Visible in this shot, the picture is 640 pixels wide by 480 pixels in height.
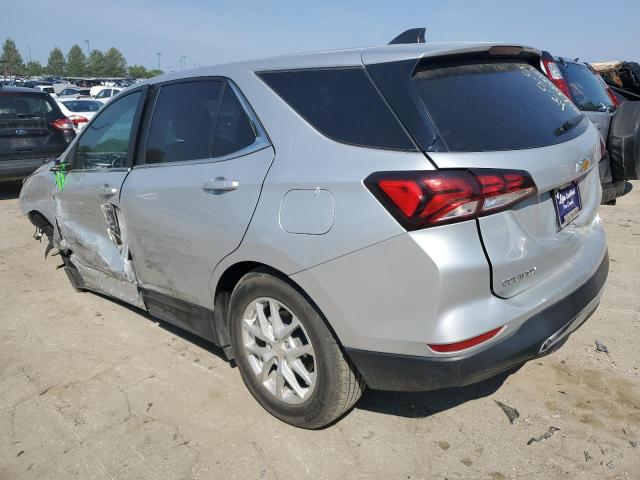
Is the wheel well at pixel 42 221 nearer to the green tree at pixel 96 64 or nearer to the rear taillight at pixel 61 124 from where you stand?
the rear taillight at pixel 61 124

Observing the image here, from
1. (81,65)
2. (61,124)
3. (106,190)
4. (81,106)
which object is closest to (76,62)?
(81,65)

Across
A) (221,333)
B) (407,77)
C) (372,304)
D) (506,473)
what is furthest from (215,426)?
(407,77)

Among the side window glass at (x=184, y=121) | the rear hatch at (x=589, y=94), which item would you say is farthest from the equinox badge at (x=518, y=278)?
the rear hatch at (x=589, y=94)

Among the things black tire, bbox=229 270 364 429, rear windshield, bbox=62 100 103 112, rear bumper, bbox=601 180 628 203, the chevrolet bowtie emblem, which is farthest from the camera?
rear windshield, bbox=62 100 103 112

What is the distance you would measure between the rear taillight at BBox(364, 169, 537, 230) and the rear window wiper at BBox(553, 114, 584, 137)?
0.58 metres

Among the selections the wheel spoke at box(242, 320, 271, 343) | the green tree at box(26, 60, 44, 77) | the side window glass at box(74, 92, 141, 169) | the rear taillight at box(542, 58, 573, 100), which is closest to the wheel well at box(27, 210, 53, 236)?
the side window glass at box(74, 92, 141, 169)

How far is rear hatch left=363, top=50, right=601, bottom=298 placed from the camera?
2037 mm

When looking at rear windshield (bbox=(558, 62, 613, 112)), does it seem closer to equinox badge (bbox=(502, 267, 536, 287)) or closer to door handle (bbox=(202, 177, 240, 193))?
equinox badge (bbox=(502, 267, 536, 287))

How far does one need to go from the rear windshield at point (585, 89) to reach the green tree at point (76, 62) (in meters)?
121

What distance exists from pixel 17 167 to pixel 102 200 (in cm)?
578

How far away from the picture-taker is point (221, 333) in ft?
9.64

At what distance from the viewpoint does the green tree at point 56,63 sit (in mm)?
114688

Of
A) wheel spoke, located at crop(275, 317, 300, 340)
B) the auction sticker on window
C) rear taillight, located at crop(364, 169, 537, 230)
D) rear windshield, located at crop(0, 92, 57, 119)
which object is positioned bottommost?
wheel spoke, located at crop(275, 317, 300, 340)

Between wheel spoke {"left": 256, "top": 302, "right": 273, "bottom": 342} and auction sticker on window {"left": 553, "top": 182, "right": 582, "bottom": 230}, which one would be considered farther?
wheel spoke {"left": 256, "top": 302, "right": 273, "bottom": 342}
